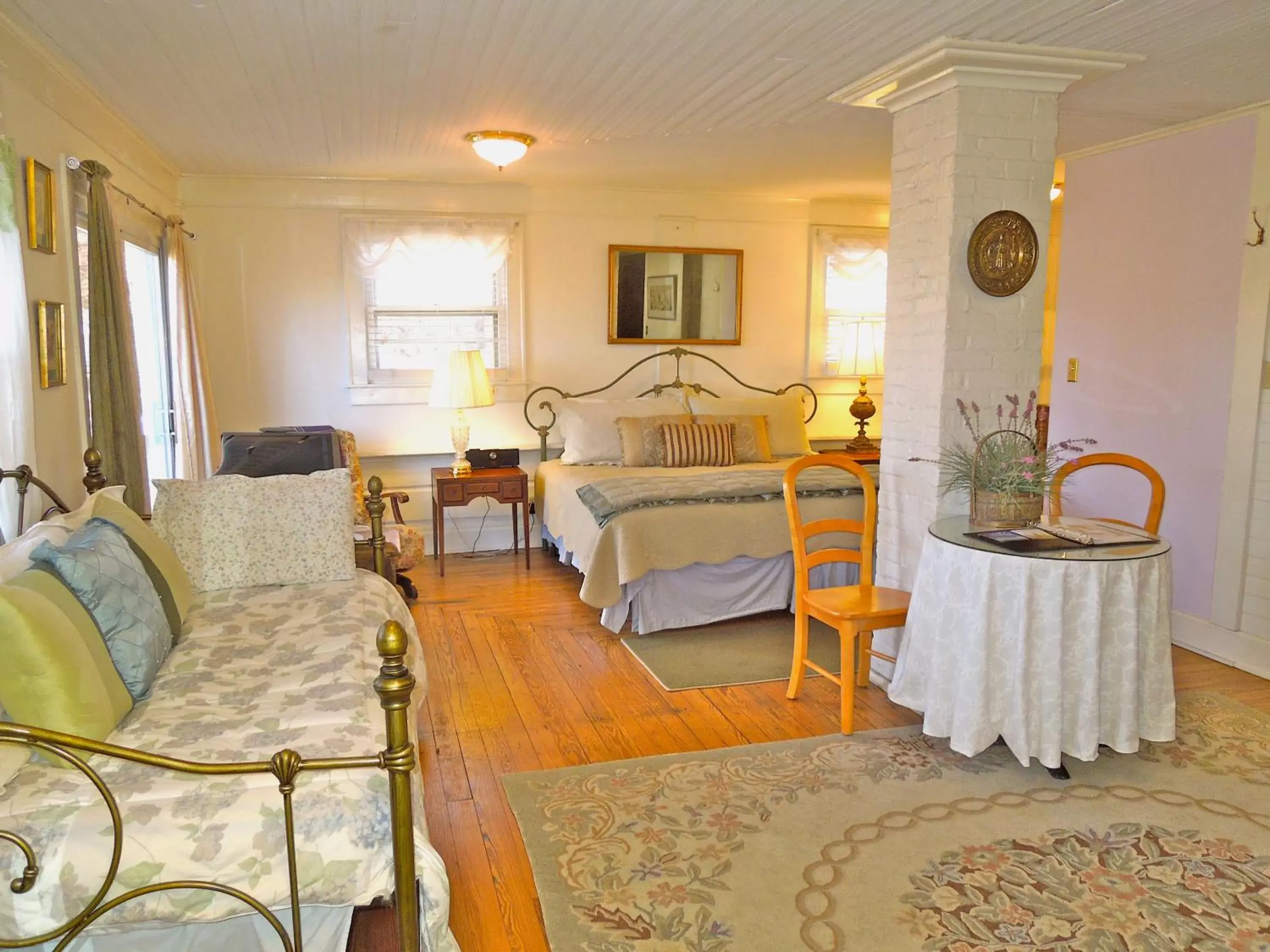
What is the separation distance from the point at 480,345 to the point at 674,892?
4363 millimetres

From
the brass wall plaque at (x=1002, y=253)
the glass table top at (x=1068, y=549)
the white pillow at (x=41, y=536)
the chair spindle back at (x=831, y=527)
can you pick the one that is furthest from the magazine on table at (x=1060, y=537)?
the white pillow at (x=41, y=536)

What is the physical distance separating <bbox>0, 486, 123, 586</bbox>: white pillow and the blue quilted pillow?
4cm

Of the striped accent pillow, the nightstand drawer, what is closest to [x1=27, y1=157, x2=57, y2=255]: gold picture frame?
the nightstand drawer

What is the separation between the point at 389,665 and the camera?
1.67 metres

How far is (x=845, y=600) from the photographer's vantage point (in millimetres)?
3475

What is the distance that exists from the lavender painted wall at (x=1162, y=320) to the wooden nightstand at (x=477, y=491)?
10.1 ft

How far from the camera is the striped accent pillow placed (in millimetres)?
5680

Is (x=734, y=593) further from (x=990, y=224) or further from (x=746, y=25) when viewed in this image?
(x=746, y=25)

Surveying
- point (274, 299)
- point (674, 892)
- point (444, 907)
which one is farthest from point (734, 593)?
point (274, 299)

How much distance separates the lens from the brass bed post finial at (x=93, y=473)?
10.8 ft

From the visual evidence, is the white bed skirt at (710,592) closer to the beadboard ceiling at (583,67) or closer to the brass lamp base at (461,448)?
the brass lamp base at (461,448)

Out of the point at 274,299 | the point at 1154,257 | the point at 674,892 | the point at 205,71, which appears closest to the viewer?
the point at 674,892

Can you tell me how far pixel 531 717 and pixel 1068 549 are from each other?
1.98 m

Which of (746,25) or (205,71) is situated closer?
(746,25)
